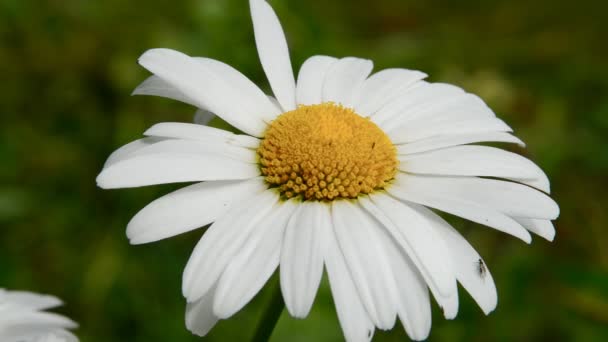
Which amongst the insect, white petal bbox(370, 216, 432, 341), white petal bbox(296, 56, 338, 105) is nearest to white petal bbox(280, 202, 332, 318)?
white petal bbox(370, 216, 432, 341)

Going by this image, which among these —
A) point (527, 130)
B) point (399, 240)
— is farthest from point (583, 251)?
point (399, 240)

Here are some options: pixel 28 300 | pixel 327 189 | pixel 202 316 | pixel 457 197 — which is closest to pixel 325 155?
pixel 327 189

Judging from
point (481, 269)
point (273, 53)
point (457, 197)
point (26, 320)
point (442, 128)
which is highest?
point (273, 53)

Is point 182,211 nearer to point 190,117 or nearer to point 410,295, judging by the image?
point 410,295

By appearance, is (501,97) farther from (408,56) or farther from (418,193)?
(418,193)

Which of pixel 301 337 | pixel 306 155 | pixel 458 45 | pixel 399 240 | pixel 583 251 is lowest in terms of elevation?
pixel 301 337

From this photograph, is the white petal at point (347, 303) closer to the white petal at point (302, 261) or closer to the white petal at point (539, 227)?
the white petal at point (302, 261)

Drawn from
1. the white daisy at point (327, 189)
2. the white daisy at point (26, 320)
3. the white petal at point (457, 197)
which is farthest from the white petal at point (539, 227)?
the white daisy at point (26, 320)
